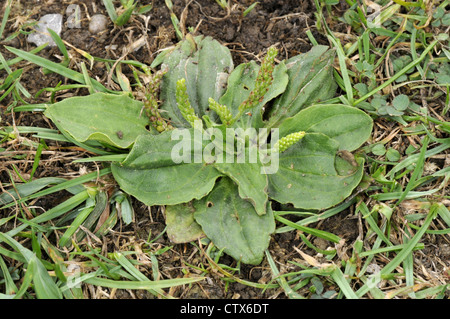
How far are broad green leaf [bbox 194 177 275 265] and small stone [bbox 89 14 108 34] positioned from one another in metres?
1.58

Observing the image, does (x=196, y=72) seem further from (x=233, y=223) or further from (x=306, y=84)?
(x=233, y=223)

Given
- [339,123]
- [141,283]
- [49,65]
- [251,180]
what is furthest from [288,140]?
[49,65]

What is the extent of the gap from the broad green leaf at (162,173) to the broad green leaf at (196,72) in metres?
0.28

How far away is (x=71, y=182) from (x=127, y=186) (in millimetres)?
413

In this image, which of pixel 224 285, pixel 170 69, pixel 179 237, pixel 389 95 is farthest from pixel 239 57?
pixel 224 285

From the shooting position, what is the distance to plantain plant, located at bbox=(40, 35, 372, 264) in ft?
10.4

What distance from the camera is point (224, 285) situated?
10.4 feet

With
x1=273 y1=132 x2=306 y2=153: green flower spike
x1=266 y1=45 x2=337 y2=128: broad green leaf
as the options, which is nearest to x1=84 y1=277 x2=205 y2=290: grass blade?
x1=273 y1=132 x2=306 y2=153: green flower spike

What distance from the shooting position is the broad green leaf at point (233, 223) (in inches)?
123

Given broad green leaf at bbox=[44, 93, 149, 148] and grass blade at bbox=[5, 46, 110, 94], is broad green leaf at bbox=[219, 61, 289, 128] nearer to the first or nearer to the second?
broad green leaf at bbox=[44, 93, 149, 148]

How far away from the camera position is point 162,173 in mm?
3256

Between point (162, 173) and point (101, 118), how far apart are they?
1.79ft

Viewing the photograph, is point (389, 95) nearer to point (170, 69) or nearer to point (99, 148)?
point (170, 69)

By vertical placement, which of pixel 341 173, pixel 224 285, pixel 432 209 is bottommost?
pixel 224 285
